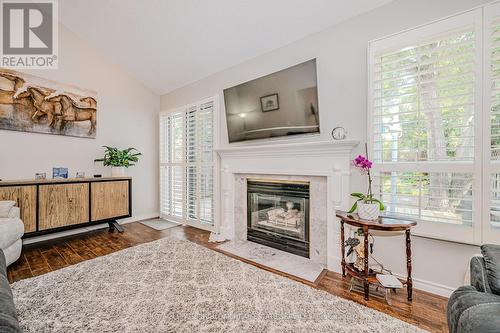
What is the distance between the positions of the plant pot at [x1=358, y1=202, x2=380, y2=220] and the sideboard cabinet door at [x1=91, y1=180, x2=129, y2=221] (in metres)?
3.65

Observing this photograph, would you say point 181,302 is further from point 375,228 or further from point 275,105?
point 275,105

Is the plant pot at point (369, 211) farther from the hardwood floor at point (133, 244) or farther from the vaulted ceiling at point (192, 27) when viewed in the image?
the vaulted ceiling at point (192, 27)

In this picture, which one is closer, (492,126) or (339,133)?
(492,126)

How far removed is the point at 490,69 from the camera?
5.29 ft

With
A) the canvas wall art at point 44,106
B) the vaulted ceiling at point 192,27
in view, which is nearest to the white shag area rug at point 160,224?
the canvas wall art at point 44,106

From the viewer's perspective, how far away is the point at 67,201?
10.00 ft

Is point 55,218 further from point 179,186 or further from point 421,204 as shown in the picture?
point 421,204

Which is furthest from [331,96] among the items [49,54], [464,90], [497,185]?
[49,54]

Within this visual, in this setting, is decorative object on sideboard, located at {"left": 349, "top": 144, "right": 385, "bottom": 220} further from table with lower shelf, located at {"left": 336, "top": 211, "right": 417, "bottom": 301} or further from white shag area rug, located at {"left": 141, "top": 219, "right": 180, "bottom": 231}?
white shag area rug, located at {"left": 141, "top": 219, "right": 180, "bottom": 231}

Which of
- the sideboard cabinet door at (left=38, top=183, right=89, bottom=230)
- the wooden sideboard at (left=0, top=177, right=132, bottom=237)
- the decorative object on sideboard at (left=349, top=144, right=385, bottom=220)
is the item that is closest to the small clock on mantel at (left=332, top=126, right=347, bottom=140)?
the decorative object on sideboard at (left=349, top=144, right=385, bottom=220)

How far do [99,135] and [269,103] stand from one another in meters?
3.13

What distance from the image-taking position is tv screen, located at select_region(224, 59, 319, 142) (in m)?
2.43

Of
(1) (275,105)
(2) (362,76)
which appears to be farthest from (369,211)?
(1) (275,105)

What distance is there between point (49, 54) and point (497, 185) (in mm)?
5502
